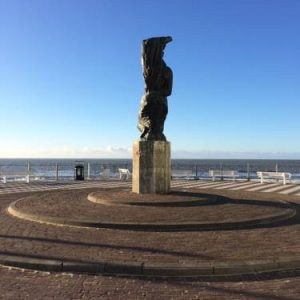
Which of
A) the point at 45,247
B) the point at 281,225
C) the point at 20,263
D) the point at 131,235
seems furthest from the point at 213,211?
the point at 20,263

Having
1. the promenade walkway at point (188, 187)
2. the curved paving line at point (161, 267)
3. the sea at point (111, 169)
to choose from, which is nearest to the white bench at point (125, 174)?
the sea at point (111, 169)

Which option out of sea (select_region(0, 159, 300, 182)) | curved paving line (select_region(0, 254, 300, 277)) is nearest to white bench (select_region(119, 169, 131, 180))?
sea (select_region(0, 159, 300, 182))

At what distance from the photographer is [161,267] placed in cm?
677

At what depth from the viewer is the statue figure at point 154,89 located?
14.5 meters

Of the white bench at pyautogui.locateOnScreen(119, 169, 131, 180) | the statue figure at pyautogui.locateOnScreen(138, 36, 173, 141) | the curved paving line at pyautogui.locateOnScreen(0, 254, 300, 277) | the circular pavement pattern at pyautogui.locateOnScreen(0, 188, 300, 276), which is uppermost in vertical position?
the statue figure at pyautogui.locateOnScreen(138, 36, 173, 141)

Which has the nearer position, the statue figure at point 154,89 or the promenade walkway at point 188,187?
the statue figure at point 154,89

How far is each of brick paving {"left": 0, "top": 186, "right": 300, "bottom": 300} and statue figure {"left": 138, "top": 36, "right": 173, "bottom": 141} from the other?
545 cm

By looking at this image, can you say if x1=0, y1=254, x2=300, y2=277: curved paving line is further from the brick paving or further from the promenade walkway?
the promenade walkway

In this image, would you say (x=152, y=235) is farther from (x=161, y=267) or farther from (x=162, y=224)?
(x=161, y=267)

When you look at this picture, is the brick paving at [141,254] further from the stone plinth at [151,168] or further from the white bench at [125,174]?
the white bench at [125,174]

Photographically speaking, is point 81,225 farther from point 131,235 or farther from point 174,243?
point 174,243

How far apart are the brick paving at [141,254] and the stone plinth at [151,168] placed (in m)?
4.38

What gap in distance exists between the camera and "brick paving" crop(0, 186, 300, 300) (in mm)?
5980

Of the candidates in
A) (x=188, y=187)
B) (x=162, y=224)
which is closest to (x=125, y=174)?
(x=188, y=187)
